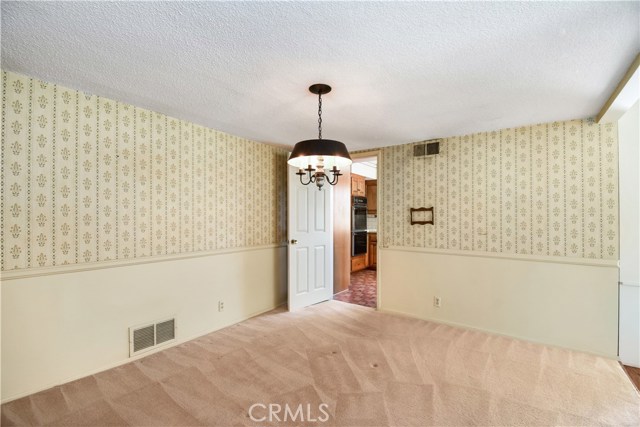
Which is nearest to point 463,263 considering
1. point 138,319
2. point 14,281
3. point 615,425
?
point 615,425

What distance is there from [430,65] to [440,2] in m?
0.58

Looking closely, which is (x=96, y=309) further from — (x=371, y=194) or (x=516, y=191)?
(x=371, y=194)

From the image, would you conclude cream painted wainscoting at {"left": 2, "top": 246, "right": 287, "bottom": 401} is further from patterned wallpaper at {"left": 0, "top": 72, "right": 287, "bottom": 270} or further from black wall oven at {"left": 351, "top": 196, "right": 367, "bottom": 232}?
black wall oven at {"left": 351, "top": 196, "right": 367, "bottom": 232}

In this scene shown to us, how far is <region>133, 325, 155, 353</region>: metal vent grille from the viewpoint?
110 inches

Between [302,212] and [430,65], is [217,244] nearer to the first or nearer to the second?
[302,212]

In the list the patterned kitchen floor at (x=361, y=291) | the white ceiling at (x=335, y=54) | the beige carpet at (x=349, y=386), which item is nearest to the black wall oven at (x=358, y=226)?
the patterned kitchen floor at (x=361, y=291)

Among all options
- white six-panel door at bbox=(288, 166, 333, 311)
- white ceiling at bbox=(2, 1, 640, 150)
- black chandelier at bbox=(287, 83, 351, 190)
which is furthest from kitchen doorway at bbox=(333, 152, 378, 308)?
black chandelier at bbox=(287, 83, 351, 190)

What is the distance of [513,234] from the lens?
11.0 ft

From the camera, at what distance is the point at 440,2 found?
142 centimetres

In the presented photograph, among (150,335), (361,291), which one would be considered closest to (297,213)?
(361,291)

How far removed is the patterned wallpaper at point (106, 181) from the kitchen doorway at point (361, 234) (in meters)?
2.24

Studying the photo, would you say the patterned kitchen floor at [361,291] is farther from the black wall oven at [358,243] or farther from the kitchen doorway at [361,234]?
the black wall oven at [358,243]

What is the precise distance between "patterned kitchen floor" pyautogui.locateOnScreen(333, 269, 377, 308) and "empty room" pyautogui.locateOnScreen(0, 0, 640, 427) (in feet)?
2.10

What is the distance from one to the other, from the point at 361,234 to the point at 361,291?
5.78ft
